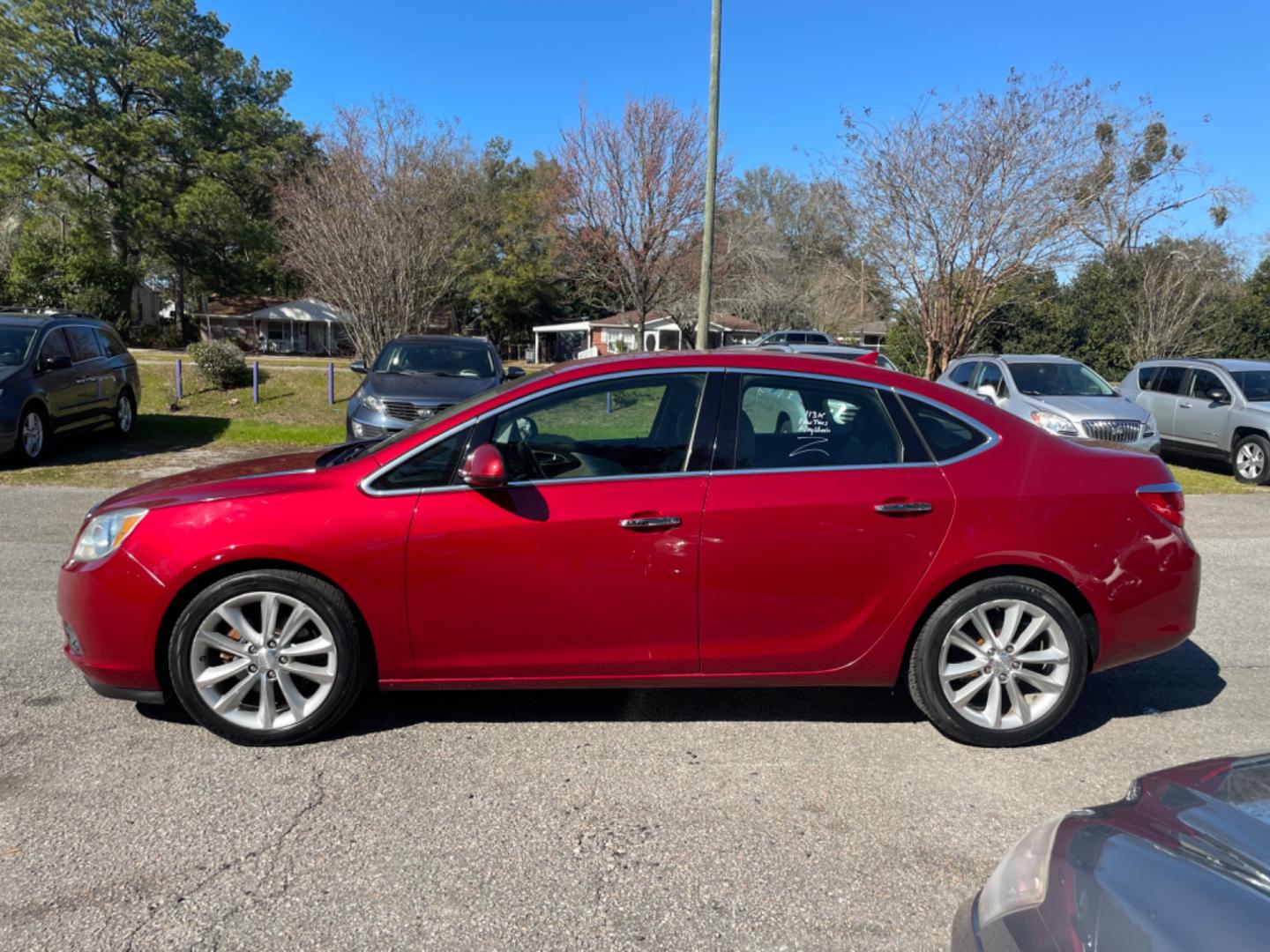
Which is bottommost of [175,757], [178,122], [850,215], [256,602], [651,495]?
[175,757]

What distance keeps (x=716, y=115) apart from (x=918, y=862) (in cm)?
1226

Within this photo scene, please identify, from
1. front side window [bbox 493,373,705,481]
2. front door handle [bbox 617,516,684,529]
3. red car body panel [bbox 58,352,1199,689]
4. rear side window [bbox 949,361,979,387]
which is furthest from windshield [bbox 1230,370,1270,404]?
front door handle [bbox 617,516,684,529]

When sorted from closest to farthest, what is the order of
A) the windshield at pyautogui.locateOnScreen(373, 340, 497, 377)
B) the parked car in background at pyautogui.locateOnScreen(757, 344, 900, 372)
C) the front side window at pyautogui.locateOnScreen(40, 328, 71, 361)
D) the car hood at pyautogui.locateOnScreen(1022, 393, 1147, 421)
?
1. the parked car in background at pyautogui.locateOnScreen(757, 344, 900, 372)
2. the front side window at pyautogui.locateOnScreen(40, 328, 71, 361)
3. the car hood at pyautogui.locateOnScreen(1022, 393, 1147, 421)
4. the windshield at pyautogui.locateOnScreen(373, 340, 497, 377)

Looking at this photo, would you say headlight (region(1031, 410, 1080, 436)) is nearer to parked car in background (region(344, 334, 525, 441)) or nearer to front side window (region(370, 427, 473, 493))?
parked car in background (region(344, 334, 525, 441))

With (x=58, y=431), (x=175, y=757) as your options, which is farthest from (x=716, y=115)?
(x=175, y=757)

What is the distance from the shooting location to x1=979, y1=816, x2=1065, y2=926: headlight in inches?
72.0

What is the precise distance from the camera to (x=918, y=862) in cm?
300

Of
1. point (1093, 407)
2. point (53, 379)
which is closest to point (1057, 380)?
point (1093, 407)

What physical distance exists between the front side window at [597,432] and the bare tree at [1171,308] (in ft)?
94.2

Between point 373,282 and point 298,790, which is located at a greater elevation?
point 373,282

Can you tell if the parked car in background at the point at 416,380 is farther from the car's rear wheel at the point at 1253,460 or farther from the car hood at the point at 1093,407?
the car's rear wheel at the point at 1253,460

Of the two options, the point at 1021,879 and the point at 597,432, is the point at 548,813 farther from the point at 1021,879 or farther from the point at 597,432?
the point at 1021,879

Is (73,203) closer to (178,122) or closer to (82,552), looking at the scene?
(178,122)

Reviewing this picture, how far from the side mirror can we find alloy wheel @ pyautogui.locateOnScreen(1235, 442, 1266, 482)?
12.6m
